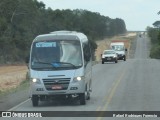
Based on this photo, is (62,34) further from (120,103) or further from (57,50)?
(120,103)

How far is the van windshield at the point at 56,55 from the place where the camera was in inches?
786

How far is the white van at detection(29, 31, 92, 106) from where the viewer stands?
64.3 ft

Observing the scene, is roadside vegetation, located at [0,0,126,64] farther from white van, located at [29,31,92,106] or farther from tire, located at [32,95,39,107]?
tire, located at [32,95,39,107]

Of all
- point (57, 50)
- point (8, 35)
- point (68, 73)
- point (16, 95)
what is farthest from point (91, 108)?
point (8, 35)

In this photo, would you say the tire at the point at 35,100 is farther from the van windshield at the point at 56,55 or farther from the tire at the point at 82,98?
the tire at the point at 82,98

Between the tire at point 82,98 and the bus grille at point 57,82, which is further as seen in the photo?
the tire at point 82,98

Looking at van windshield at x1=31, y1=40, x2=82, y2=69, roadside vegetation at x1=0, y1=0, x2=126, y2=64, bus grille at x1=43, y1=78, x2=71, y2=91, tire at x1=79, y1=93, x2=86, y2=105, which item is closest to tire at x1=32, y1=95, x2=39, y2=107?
bus grille at x1=43, y1=78, x2=71, y2=91

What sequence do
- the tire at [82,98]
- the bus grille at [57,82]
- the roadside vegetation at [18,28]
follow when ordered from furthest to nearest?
1. the roadside vegetation at [18,28]
2. the tire at [82,98]
3. the bus grille at [57,82]

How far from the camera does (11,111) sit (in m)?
18.2

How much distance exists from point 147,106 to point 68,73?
2994 mm

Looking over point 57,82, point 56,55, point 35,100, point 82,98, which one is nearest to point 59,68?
point 57,82

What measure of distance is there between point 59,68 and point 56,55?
730 mm

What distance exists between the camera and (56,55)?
20.3m

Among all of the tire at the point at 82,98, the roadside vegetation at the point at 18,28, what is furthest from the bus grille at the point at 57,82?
the roadside vegetation at the point at 18,28
